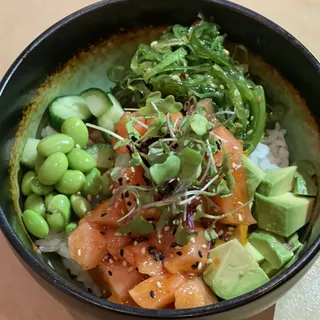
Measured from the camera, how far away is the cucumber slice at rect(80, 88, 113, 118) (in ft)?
5.10

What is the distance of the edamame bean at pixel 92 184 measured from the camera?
4.71ft

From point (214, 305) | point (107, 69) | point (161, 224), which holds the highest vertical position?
point (107, 69)

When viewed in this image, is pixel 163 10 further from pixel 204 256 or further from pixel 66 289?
pixel 66 289

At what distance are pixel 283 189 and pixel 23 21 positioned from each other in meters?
1.07

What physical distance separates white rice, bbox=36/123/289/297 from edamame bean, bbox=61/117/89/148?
3.5 inches

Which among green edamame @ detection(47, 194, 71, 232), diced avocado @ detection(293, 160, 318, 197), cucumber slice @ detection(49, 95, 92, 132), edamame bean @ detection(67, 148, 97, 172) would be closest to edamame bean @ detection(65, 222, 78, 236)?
green edamame @ detection(47, 194, 71, 232)

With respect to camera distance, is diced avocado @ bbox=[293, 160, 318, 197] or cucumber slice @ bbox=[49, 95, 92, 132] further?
cucumber slice @ bbox=[49, 95, 92, 132]

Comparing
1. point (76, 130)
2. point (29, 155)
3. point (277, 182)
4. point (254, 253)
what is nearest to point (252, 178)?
point (277, 182)

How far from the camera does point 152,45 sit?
160 cm

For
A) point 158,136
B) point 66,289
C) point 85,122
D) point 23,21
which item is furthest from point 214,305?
point 23,21

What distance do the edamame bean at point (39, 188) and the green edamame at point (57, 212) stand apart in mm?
38

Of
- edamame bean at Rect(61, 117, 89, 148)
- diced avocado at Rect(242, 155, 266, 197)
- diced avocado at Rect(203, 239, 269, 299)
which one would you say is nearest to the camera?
diced avocado at Rect(203, 239, 269, 299)

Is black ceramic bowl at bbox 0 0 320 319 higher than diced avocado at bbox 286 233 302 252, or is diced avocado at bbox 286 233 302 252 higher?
black ceramic bowl at bbox 0 0 320 319

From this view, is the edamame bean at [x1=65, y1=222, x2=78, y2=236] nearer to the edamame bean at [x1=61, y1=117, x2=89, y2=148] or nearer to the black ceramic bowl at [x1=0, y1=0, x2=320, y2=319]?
the black ceramic bowl at [x1=0, y1=0, x2=320, y2=319]
